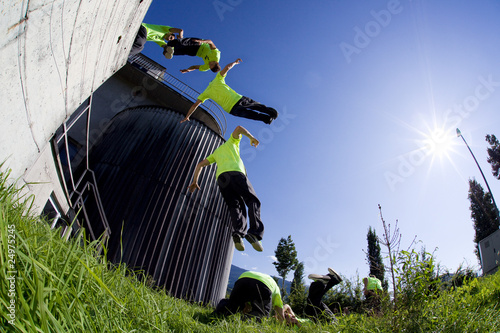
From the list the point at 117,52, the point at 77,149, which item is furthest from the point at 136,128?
the point at 117,52

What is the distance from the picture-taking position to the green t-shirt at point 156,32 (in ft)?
18.8

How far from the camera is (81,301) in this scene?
1.25 meters

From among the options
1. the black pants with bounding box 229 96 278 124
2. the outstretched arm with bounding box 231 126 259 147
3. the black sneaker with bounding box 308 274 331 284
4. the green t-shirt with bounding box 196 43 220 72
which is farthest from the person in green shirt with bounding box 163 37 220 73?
the black sneaker with bounding box 308 274 331 284

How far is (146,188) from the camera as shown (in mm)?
7875

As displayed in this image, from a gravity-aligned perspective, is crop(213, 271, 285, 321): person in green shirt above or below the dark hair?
below

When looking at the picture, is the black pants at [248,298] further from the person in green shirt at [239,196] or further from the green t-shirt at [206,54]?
the green t-shirt at [206,54]

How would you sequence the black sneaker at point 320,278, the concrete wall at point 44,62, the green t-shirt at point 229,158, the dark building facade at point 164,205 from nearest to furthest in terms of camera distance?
1. the concrete wall at point 44,62
2. the green t-shirt at point 229,158
3. the black sneaker at point 320,278
4. the dark building facade at point 164,205

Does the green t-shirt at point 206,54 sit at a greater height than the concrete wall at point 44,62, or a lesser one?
greater

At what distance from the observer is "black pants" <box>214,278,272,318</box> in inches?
160

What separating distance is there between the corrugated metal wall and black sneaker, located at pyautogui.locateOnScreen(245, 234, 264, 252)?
352 cm

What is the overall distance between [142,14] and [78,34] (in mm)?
1575

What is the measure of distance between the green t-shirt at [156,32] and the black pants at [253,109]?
8.04 ft

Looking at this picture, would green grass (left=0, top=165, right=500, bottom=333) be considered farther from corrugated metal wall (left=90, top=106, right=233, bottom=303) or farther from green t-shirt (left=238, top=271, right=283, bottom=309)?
corrugated metal wall (left=90, top=106, right=233, bottom=303)

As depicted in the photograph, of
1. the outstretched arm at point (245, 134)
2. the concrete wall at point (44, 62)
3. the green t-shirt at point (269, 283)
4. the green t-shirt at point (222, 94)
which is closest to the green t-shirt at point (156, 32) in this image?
the green t-shirt at point (222, 94)
